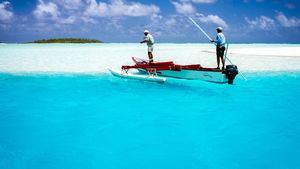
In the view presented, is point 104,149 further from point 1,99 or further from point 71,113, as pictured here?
point 1,99

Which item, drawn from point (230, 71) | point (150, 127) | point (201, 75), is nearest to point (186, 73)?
point (201, 75)

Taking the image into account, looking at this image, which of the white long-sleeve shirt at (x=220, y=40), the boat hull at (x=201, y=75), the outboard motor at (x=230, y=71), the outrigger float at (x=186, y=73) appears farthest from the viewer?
the white long-sleeve shirt at (x=220, y=40)

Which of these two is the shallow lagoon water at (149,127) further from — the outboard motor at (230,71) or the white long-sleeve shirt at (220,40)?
the white long-sleeve shirt at (220,40)

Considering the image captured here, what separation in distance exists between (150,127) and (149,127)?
0.02 m

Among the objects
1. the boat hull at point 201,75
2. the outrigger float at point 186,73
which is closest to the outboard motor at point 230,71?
the outrigger float at point 186,73

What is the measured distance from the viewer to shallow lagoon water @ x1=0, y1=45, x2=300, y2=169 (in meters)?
5.10

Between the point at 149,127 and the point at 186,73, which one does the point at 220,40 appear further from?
the point at 149,127

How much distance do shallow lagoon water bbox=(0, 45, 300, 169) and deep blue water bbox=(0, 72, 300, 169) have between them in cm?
2

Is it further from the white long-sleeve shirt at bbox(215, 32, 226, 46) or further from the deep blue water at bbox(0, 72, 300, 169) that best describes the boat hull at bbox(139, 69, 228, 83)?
the white long-sleeve shirt at bbox(215, 32, 226, 46)

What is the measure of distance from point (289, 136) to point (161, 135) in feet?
7.82

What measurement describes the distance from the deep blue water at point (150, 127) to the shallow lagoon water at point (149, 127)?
0.02 m

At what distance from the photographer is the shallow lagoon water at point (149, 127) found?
5098mm

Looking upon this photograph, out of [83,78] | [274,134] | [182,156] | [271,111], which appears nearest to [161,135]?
[182,156]

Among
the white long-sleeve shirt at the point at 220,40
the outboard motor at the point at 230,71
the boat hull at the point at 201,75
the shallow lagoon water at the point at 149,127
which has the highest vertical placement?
the white long-sleeve shirt at the point at 220,40
